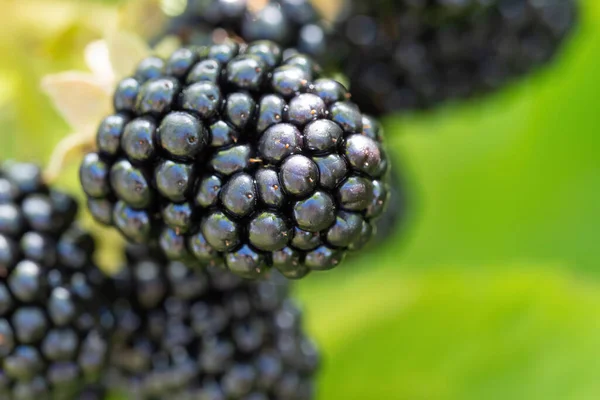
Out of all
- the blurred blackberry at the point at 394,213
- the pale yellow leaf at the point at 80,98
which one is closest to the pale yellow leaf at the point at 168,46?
the pale yellow leaf at the point at 80,98

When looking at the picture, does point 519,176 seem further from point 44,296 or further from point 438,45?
point 44,296

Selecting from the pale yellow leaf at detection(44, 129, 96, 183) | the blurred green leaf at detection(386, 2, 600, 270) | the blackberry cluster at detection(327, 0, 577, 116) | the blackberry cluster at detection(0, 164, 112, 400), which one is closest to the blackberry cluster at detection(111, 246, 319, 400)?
the blackberry cluster at detection(0, 164, 112, 400)

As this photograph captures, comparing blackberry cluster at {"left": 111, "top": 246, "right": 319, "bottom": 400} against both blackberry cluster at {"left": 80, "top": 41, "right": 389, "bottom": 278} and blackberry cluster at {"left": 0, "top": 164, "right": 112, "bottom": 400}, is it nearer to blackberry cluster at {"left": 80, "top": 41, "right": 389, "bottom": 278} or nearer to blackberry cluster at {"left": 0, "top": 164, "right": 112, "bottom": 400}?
blackberry cluster at {"left": 0, "top": 164, "right": 112, "bottom": 400}

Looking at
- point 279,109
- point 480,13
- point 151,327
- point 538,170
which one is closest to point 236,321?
point 151,327

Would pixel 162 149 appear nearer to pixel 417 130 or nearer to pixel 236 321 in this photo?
pixel 236 321

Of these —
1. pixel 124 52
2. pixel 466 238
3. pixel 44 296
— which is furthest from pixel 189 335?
pixel 466 238

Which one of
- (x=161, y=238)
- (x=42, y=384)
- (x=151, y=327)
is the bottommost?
(x=42, y=384)
